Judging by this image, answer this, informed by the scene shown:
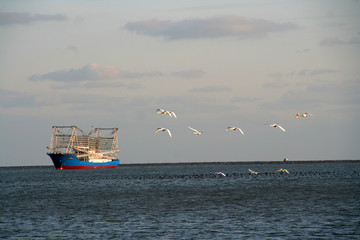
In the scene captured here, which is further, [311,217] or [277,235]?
[311,217]

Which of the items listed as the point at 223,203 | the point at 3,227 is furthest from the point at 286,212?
the point at 3,227

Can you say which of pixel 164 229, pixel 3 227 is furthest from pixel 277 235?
pixel 3 227

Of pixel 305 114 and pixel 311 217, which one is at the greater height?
pixel 305 114

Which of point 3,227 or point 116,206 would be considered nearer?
point 3,227

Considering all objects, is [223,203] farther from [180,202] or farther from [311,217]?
[311,217]

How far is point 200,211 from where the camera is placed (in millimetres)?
56531

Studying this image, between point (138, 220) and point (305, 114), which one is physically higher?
point (305, 114)

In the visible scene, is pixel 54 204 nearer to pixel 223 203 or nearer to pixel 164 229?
pixel 223 203

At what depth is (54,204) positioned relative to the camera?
68.9m

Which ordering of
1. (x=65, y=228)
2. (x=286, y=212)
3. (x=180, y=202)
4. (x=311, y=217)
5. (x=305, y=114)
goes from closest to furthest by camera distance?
(x=65, y=228) < (x=311, y=217) < (x=286, y=212) < (x=305, y=114) < (x=180, y=202)

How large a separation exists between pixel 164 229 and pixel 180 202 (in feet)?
78.5

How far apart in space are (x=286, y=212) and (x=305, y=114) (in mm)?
13145

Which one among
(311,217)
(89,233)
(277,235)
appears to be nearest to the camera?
(277,235)

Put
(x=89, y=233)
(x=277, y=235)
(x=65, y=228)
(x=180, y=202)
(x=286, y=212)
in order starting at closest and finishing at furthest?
(x=277, y=235)
(x=89, y=233)
(x=65, y=228)
(x=286, y=212)
(x=180, y=202)
